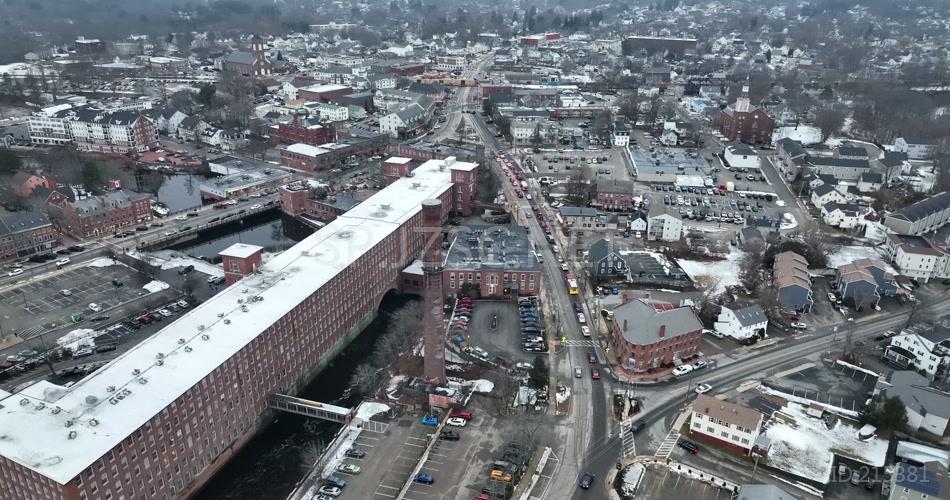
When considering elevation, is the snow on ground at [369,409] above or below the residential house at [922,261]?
below

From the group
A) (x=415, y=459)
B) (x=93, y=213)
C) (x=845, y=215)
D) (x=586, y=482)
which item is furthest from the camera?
(x=845, y=215)

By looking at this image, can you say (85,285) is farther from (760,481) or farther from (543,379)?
(760,481)

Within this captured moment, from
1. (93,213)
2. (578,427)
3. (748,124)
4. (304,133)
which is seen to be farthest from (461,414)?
(748,124)

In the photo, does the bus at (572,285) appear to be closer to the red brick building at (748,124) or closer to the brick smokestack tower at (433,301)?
the brick smokestack tower at (433,301)

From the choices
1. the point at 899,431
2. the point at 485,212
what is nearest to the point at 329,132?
the point at 485,212

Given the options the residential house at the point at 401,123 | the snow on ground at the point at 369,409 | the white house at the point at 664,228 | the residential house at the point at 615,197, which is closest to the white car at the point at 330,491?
the snow on ground at the point at 369,409

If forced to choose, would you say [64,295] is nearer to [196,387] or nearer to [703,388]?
[196,387]
